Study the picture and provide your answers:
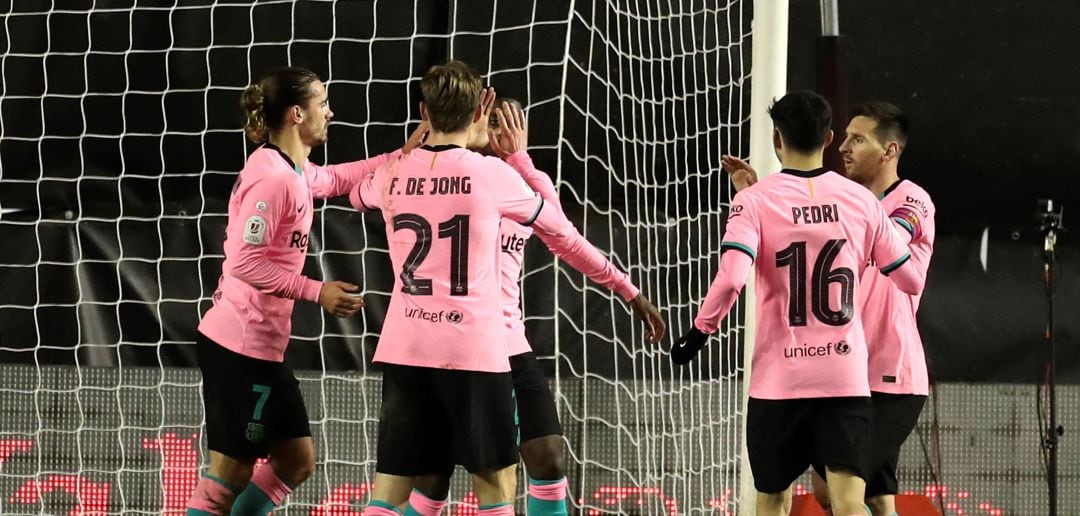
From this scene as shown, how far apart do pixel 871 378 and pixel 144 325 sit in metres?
3.48

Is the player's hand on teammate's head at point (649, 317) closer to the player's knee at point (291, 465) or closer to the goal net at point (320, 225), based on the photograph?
the player's knee at point (291, 465)

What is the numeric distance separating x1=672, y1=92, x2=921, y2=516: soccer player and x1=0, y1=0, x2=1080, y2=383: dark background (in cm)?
239

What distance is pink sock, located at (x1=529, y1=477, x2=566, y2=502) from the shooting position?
4234 mm

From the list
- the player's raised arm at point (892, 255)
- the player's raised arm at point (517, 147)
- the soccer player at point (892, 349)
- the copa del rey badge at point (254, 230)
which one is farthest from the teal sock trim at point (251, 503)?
the player's raised arm at point (892, 255)

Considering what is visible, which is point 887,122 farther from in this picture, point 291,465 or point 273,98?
point 291,465

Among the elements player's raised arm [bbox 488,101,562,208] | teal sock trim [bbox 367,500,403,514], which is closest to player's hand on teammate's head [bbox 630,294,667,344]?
player's raised arm [bbox 488,101,562,208]

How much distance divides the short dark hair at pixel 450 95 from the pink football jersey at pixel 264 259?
59 cm

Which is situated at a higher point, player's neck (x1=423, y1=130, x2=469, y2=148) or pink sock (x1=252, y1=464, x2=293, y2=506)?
player's neck (x1=423, y1=130, x2=469, y2=148)

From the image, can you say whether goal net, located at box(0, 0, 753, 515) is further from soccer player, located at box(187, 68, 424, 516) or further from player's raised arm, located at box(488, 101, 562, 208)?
soccer player, located at box(187, 68, 424, 516)

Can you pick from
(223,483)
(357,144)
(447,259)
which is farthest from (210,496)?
(357,144)

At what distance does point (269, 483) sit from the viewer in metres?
4.21

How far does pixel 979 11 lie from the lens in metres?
6.53

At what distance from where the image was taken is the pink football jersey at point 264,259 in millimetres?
3977

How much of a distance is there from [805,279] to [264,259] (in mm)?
1603
